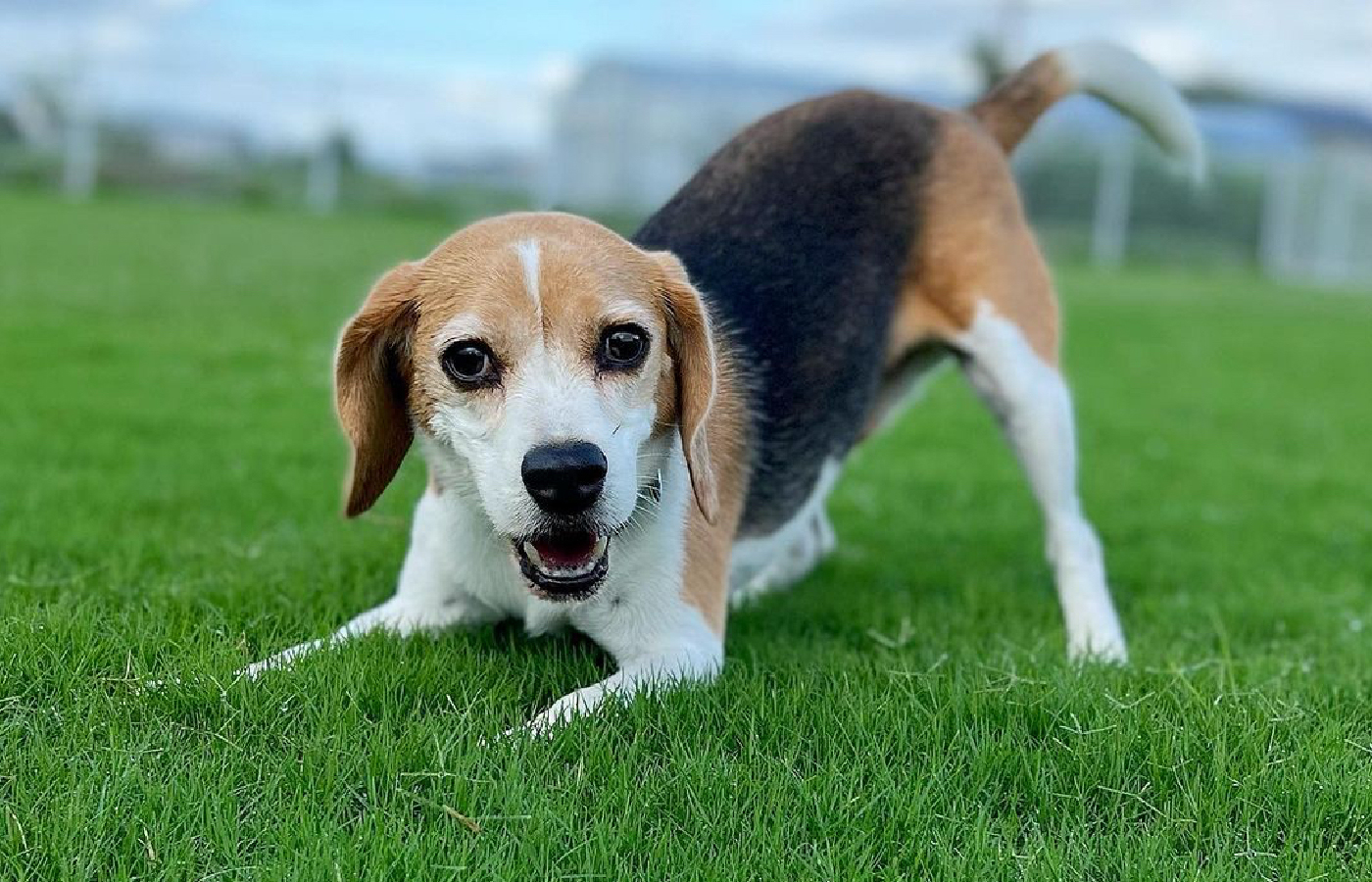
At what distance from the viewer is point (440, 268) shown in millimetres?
3664

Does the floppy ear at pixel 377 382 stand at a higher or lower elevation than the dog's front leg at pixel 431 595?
higher

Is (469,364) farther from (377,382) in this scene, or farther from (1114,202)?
(1114,202)

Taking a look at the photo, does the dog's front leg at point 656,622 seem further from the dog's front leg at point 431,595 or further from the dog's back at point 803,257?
the dog's back at point 803,257

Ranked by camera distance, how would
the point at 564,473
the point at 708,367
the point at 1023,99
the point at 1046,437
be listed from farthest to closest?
1. the point at 1023,99
2. the point at 1046,437
3. the point at 708,367
4. the point at 564,473

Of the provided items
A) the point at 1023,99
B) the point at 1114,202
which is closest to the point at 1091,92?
the point at 1023,99

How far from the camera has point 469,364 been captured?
3.46m

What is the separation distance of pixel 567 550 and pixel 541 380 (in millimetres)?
437

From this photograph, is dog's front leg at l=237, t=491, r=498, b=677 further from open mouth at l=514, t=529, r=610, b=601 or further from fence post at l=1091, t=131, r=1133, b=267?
fence post at l=1091, t=131, r=1133, b=267

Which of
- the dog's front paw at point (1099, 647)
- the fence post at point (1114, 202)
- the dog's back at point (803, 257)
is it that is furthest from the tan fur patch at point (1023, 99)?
the fence post at point (1114, 202)

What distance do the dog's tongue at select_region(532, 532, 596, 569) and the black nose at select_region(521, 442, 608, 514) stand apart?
0.71 feet

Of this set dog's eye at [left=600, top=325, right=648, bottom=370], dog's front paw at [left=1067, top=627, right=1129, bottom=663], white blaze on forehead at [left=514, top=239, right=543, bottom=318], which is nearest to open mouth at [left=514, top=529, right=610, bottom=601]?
dog's eye at [left=600, top=325, right=648, bottom=370]

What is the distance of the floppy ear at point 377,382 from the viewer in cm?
Result: 368

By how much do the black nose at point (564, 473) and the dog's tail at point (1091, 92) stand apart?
3235 mm

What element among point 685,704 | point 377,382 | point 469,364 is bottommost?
point 685,704
